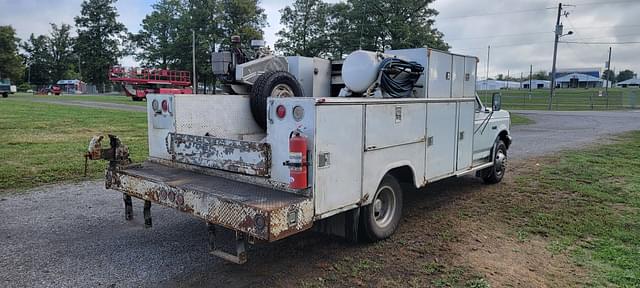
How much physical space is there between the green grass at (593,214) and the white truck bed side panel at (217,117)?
3.47 m

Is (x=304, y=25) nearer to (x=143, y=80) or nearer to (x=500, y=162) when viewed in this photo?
(x=143, y=80)

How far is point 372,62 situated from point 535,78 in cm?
12555

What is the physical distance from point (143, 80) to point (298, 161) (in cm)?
3583

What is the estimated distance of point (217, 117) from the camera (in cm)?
507

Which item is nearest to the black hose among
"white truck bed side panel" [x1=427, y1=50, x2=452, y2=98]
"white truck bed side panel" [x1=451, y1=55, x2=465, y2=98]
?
"white truck bed side panel" [x1=427, y1=50, x2=452, y2=98]

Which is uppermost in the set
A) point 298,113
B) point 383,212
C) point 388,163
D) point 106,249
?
point 298,113

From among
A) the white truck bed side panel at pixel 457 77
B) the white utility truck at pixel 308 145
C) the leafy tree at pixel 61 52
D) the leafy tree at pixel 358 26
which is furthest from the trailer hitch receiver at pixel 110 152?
the leafy tree at pixel 61 52

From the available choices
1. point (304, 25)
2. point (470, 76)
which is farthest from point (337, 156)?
point (304, 25)

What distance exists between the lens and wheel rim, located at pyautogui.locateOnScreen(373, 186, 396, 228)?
464 centimetres

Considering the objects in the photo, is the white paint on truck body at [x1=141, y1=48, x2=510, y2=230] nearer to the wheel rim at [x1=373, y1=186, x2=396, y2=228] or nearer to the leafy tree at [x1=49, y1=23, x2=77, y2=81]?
the wheel rim at [x1=373, y1=186, x2=396, y2=228]

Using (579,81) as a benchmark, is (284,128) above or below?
below

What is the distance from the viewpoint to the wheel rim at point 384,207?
464cm

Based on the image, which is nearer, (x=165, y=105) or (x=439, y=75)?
(x=165, y=105)

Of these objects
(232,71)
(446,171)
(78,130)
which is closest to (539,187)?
(446,171)
